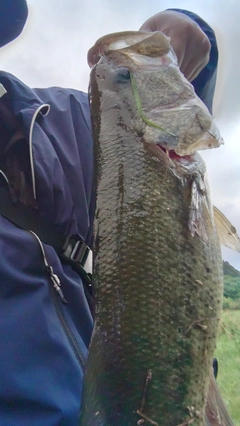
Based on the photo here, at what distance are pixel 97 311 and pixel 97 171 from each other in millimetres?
452

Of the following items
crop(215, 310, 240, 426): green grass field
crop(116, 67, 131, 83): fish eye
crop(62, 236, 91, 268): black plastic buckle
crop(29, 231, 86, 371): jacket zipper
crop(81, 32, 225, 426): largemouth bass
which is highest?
Answer: crop(116, 67, 131, 83): fish eye

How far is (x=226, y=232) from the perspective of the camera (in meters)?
1.42

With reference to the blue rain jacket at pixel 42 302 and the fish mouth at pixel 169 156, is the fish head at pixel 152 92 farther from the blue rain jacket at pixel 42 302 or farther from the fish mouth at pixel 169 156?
the blue rain jacket at pixel 42 302

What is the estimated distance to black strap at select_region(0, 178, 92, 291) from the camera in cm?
144

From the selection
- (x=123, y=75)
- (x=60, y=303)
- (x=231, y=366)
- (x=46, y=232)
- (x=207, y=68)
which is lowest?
(x=231, y=366)

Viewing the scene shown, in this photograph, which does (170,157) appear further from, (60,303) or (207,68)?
(207,68)

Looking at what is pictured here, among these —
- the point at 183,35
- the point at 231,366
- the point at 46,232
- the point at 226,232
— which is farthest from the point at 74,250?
the point at 231,366

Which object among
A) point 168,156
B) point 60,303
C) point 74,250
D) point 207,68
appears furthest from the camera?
point 207,68

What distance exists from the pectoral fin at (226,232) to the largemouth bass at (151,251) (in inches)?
3.9

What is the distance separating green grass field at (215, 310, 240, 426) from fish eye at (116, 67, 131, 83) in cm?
582

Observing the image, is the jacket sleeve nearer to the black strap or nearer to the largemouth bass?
the largemouth bass

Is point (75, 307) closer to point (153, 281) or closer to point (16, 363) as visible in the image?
point (16, 363)

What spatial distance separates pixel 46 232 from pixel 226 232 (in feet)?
2.16

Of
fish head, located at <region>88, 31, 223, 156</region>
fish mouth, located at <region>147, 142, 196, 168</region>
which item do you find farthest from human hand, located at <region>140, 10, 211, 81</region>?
fish mouth, located at <region>147, 142, 196, 168</region>
